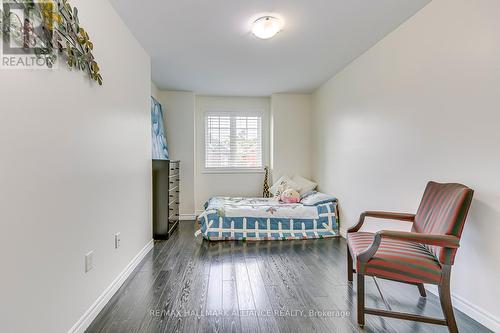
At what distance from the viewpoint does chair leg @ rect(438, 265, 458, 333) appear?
1.59 meters

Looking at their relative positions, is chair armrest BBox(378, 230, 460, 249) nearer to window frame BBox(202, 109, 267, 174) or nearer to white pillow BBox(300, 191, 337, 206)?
white pillow BBox(300, 191, 337, 206)

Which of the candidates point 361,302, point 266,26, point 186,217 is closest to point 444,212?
point 361,302

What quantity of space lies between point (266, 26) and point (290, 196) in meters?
2.72

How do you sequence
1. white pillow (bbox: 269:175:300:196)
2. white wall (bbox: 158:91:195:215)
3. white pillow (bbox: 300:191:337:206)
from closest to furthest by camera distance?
white pillow (bbox: 300:191:337:206)
white pillow (bbox: 269:175:300:196)
white wall (bbox: 158:91:195:215)

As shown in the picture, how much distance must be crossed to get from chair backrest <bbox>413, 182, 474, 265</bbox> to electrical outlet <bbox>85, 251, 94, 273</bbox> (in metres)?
2.36

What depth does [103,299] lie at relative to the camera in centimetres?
199

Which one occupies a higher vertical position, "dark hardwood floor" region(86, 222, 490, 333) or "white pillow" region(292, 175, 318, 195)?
"white pillow" region(292, 175, 318, 195)

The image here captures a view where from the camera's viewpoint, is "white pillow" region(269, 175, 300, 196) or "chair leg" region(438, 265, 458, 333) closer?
"chair leg" region(438, 265, 458, 333)

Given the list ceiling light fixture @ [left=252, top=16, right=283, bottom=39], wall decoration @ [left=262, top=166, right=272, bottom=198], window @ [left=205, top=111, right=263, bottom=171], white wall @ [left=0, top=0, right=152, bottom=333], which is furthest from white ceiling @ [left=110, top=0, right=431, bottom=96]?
wall decoration @ [left=262, top=166, right=272, bottom=198]

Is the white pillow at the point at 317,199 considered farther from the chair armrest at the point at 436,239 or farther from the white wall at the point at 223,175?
the chair armrest at the point at 436,239

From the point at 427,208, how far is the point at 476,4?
1.51 metres

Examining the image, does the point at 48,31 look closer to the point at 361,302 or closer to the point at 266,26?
the point at 266,26

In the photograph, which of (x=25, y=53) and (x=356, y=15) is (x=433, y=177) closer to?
(x=356, y=15)

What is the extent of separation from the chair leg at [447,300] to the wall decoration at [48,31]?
2.66 m
